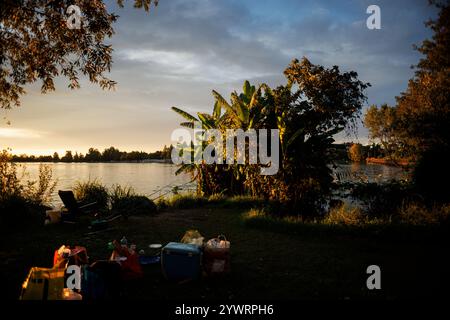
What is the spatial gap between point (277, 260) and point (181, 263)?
2.50m

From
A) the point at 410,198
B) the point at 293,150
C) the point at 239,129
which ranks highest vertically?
the point at 239,129

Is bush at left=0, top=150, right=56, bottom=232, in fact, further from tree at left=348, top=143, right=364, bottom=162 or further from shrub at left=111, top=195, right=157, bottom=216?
tree at left=348, top=143, right=364, bottom=162

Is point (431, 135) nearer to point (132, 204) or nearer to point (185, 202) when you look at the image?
point (185, 202)

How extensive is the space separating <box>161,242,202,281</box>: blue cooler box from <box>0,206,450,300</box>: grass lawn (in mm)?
205

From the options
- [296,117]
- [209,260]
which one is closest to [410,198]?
[296,117]

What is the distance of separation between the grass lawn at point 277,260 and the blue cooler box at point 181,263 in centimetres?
20

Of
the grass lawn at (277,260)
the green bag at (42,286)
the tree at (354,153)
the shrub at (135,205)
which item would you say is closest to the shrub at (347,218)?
the grass lawn at (277,260)

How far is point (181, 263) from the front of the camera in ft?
21.0

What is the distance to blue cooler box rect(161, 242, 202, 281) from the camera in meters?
6.39

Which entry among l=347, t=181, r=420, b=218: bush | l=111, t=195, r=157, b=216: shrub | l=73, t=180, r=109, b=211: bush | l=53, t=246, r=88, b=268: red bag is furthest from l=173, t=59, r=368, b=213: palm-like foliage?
l=53, t=246, r=88, b=268: red bag

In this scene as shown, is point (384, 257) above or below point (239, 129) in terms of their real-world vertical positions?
below
